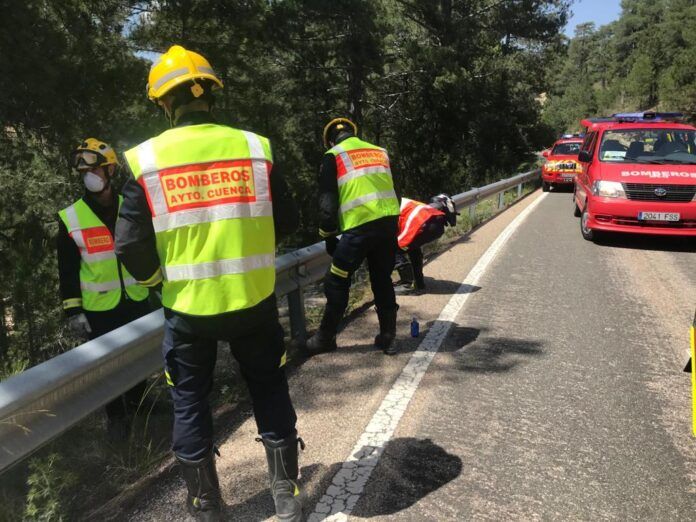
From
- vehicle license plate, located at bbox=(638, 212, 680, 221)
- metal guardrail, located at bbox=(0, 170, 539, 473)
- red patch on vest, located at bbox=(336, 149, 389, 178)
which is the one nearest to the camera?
metal guardrail, located at bbox=(0, 170, 539, 473)

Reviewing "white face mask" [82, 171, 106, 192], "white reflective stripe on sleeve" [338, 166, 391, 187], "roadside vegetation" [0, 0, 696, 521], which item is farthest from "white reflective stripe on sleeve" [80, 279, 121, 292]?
"white reflective stripe on sleeve" [338, 166, 391, 187]

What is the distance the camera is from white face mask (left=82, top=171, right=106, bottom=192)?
3664 mm

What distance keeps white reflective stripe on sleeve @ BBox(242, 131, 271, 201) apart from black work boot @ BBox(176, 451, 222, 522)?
1.21 metres

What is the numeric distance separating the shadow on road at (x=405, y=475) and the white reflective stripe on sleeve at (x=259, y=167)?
155cm

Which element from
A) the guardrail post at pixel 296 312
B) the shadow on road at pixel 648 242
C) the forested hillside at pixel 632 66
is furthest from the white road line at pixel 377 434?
the forested hillside at pixel 632 66

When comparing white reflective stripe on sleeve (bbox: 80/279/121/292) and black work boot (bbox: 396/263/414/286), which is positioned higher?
white reflective stripe on sleeve (bbox: 80/279/121/292)

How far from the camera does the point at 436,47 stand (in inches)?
955

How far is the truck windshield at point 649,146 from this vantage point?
29.7 ft

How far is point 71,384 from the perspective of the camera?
251 cm

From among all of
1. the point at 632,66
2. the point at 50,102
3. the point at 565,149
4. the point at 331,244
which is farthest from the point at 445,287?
the point at 632,66

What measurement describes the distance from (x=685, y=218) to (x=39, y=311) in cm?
878

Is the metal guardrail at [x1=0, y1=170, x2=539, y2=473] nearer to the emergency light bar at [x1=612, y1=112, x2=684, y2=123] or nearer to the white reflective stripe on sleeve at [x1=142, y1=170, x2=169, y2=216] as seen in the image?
the white reflective stripe on sleeve at [x1=142, y1=170, x2=169, y2=216]

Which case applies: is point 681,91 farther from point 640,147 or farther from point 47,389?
point 47,389

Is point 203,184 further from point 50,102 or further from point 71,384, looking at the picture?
point 50,102
